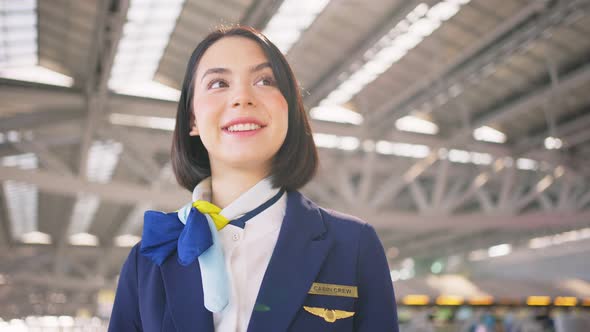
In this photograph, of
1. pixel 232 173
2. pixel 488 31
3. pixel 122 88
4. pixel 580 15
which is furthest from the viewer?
pixel 122 88

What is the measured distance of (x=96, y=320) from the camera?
36219mm

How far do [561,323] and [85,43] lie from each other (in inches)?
495

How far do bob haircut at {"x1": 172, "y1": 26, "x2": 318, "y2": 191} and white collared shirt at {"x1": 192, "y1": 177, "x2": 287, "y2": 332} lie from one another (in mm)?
90

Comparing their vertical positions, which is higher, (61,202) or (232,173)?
(61,202)

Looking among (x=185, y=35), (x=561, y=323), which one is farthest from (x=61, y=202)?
(x=561, y=323)

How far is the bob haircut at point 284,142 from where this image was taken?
5.48 feet

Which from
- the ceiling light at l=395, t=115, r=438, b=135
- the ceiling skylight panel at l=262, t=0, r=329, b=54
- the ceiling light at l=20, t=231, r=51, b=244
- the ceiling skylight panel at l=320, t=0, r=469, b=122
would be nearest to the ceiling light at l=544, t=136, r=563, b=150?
the ceiling light at l=395, t=115, r=438, b=135

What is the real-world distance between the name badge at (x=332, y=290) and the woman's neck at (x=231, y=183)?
1.14ft

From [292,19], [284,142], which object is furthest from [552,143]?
[284,142]

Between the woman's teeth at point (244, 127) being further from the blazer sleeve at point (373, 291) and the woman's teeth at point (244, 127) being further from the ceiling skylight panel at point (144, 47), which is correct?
the ceiling skylight panel at point (144, 47)

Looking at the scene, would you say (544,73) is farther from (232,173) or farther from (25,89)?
(232,173)

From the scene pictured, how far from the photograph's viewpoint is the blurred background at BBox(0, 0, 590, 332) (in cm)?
1270

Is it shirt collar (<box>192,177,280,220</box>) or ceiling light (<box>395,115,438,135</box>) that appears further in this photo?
ceiling light (<box>395,115,438,135</box>)

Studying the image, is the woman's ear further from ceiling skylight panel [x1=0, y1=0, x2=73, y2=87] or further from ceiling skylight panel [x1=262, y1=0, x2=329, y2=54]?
ceiling skylight panel [x1=0, y1=0, x2=73, y2=87]
